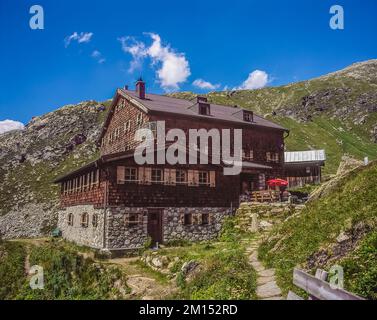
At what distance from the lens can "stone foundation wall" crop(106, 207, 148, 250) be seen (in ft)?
78.7

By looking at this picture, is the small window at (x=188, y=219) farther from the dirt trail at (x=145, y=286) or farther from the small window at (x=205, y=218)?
the dirt trail at (x=145, y=286)

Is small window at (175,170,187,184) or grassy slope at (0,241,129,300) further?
small window at (175,170,187,184)

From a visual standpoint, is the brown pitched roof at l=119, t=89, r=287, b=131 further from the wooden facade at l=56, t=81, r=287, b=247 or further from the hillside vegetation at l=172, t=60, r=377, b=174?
the hillside vegetation at l=172, t=60, r=377, b=174

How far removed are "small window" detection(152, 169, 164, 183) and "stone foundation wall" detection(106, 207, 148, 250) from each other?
239cm

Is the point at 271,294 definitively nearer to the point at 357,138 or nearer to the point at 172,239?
the point at 172,239

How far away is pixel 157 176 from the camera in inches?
1036

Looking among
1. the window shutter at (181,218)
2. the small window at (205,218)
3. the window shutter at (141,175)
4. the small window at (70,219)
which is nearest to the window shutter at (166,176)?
the window shutter at (141,175)

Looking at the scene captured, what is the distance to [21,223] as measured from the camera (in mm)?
50031

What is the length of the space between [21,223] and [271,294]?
47703 millimetres

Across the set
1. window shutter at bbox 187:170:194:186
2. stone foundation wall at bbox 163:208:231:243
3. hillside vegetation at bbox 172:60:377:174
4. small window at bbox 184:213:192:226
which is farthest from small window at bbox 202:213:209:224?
hillside vegetation at bbox 172:60:377:174

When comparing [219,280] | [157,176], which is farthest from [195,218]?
[219,280]

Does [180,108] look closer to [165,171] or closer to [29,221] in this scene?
[165,171]

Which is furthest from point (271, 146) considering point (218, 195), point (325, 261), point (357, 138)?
point (357, 138)

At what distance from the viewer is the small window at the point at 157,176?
26.2 m
